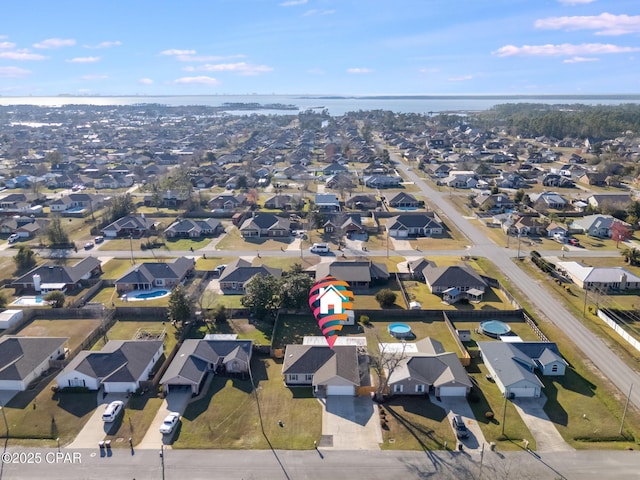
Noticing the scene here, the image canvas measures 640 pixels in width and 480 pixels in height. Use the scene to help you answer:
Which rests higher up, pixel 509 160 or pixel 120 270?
pixel 509 160

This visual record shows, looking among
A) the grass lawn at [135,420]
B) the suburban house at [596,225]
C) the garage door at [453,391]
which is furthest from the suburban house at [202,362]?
the suburban house at [596,225]

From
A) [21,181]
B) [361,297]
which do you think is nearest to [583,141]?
[361,297]

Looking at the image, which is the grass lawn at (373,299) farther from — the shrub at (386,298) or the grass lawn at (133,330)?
the grass lawn at (133,330)

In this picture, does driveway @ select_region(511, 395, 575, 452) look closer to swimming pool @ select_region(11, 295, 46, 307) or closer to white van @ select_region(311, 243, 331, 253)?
white van @ select_region(311, 243, 331, 253)

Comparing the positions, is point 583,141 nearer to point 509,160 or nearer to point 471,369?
point 509,160

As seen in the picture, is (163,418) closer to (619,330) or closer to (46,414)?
(46,414)

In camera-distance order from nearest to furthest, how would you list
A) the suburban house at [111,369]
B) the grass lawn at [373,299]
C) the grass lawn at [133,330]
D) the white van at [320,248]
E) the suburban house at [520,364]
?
the suburban house at [520,364], the suburban house at [111,369], the grass lawn at [133,330], the grass lawn at [373,299], the white van at [320,248]
